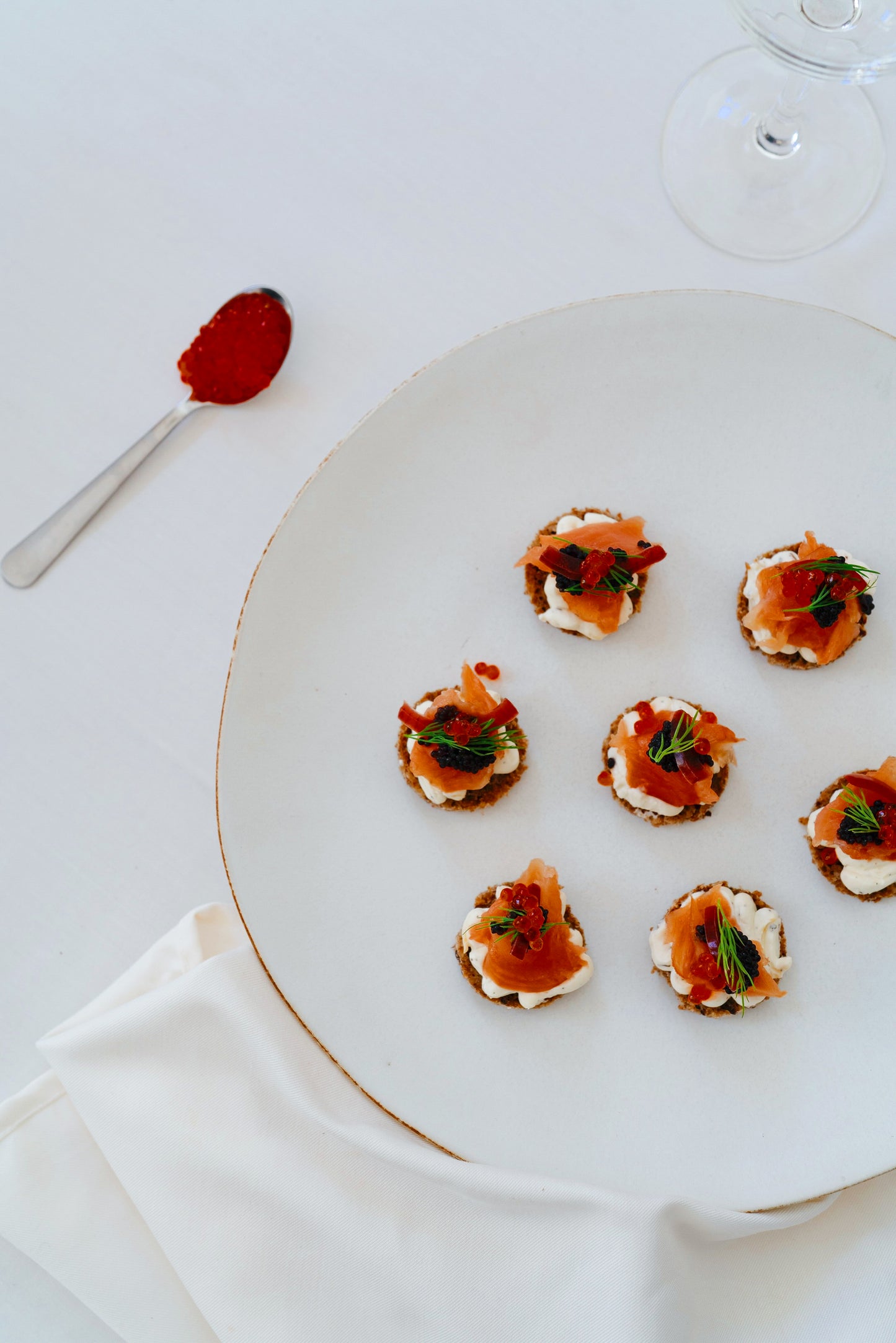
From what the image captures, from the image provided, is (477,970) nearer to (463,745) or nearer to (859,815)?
(463,745)

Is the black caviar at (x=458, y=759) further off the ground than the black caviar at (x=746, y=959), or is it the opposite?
the black caviar at (x=746, y=959)

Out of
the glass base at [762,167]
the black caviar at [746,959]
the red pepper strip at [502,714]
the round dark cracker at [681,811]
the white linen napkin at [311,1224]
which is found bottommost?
the white linen napkin at [311,1224]

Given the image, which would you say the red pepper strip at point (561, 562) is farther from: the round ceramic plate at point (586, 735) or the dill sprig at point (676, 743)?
the dill sprig at point (676, 743)

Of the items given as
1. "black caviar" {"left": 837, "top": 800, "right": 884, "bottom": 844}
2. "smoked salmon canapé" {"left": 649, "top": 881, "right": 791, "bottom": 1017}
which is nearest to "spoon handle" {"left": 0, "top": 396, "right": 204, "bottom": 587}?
"smoked salmon canapé" {"left": 649, "top": 881, "right": 791, "bottom": 1017}

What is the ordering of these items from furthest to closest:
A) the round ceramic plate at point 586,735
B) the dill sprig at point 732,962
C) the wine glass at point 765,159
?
the wine glass at point 765,159, the round ceramic plate at point 586,735, the dill sprig at point 732,962

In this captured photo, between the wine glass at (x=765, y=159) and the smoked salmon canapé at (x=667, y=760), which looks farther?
the wine glass at (x=765, y=159)

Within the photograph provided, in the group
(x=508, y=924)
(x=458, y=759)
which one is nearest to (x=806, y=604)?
(x=458, y=759)

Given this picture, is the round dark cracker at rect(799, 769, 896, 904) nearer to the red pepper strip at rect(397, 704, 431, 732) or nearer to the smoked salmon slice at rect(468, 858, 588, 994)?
the smoked salmon slice at rect(468, 858, 588, 994)

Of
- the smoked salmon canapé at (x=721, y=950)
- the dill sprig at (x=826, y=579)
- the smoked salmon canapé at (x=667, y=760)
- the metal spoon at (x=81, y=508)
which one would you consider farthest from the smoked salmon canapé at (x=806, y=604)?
the metal spoon at (x=81, y=508)

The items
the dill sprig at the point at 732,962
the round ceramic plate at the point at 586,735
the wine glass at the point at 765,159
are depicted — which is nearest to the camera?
the dill sprig at the point at 732,962
